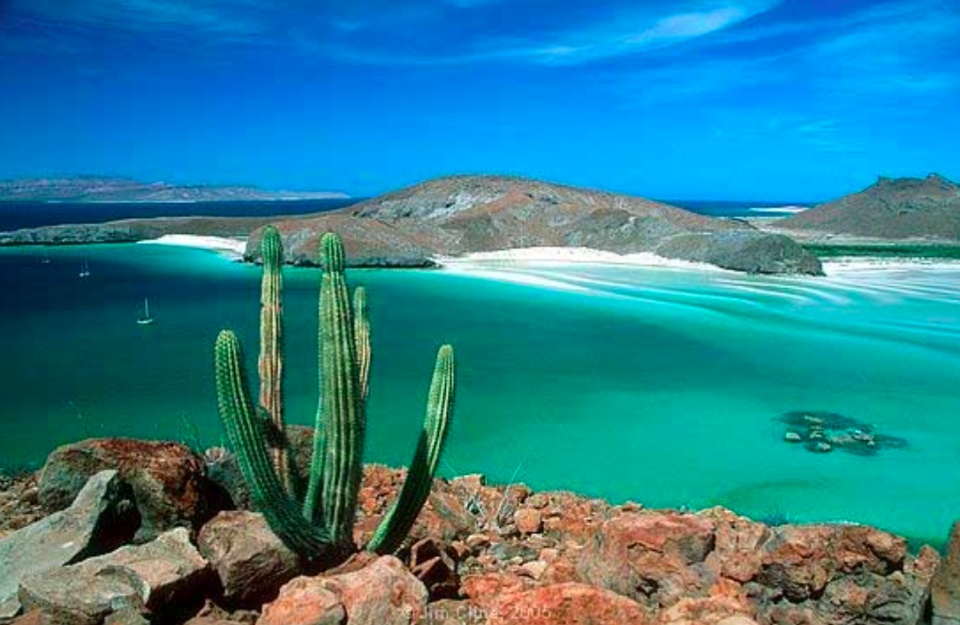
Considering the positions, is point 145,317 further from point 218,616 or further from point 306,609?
point 306,609

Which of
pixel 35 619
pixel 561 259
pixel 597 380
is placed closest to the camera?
pixel 35 619

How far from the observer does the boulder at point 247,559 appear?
164 inches

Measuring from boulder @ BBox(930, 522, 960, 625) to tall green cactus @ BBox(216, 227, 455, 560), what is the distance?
274 centimetres

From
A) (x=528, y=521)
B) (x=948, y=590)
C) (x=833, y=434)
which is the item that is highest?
(x=948, y=590)

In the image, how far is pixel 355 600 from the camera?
3484 mm

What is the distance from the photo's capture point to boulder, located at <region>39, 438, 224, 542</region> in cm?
492

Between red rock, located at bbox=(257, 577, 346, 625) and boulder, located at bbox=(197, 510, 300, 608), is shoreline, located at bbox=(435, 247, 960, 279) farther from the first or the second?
red rock, located at bbox=(257, 577, 346, 625)

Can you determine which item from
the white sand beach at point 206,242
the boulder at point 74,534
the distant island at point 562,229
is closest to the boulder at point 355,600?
the boulder at point 74,534

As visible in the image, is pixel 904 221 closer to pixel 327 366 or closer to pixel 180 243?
pixel 180 243

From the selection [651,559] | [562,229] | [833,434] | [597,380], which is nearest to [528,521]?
[651,559]

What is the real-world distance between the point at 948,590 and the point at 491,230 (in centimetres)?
4175

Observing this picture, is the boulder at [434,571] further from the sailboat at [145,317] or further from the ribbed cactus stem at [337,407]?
the sailboat at [145,317]

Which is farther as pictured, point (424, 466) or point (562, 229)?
point (562, 229)

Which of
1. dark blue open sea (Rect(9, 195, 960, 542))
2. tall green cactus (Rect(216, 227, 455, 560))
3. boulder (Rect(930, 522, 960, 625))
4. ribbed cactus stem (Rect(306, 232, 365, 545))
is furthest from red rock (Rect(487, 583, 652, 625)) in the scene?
dark blue open sea (Rect(9, 195, 960, 542))
